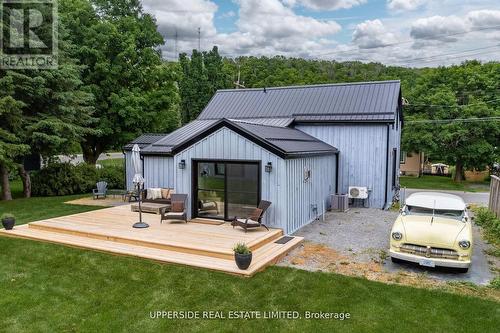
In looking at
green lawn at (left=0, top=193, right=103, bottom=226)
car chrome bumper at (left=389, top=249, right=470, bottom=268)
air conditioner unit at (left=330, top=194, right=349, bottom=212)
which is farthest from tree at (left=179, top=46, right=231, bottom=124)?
car chrome bumper at (left=389, top=249, right=470, bottom=268)

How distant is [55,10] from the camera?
16.0m

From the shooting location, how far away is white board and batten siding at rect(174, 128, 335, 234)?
980 cm

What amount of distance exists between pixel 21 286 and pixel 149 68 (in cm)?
1893

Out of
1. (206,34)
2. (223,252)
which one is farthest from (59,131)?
(206,34)

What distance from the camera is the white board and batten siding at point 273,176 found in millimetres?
9797

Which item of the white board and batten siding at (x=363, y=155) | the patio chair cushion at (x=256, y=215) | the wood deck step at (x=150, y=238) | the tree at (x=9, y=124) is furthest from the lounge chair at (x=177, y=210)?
the tree at (x=9, y=124)

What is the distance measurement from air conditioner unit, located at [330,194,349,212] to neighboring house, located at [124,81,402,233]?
0.25m

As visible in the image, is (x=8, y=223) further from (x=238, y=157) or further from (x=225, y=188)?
(x=238, y=157)

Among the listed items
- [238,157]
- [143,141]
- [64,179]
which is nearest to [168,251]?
[238,157]

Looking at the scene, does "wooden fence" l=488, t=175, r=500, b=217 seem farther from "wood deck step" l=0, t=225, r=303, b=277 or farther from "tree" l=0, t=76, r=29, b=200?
"tree" l=0, t=76, r=29, b=200

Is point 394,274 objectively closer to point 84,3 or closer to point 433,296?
point 433,296

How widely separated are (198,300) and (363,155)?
1037 centimetres

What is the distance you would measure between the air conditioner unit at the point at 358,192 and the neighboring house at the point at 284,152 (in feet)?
1.62

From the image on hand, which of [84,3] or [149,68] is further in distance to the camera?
[149,68]
